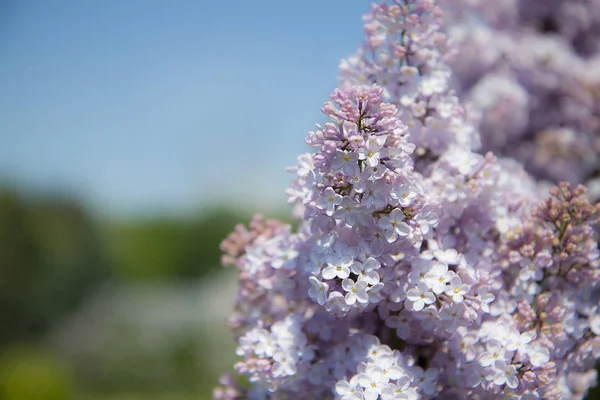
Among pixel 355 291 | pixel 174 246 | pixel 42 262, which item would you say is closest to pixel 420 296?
pixel 355 291

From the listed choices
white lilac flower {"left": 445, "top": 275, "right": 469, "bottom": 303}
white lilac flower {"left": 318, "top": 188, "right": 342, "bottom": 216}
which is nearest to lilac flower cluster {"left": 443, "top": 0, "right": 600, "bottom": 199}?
white lilac flower {"left": 445, "top": 275, "right": 469, "bottom": 303}

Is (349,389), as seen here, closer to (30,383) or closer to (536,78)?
(536,78)

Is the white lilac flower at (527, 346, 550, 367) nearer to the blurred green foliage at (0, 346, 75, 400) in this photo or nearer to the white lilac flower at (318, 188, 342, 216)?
the white lilac flower at (318, 188, 342, 216)

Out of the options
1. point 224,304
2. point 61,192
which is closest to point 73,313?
point 61,192

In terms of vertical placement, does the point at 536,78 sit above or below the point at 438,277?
above

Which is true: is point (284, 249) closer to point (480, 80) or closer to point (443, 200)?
point (443, 200)

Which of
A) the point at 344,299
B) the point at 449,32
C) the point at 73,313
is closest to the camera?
the point at 344,299

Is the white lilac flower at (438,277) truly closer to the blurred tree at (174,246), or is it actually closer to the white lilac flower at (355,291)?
the white lilac flower at (355,291)
